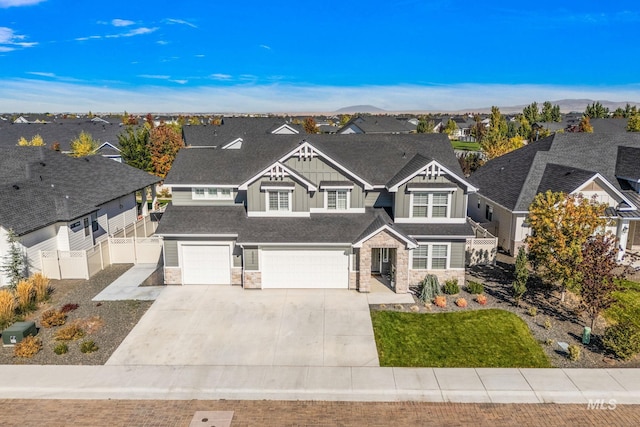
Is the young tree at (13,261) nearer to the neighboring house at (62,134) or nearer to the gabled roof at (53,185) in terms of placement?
the gabled roof at (53,185)

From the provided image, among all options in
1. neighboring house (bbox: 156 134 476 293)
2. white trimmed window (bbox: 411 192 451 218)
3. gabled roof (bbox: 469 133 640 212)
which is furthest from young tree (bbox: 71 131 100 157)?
gabled roof (bbox: 469 133 640 212)

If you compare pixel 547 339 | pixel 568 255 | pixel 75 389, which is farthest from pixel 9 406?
pixel 568 255

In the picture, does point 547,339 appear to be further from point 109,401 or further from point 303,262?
point 109,401

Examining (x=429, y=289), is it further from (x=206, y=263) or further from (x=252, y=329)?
(x=206, y=263)

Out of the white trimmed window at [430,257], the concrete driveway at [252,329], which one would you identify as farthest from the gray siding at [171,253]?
the white trimmed window at [430,257]

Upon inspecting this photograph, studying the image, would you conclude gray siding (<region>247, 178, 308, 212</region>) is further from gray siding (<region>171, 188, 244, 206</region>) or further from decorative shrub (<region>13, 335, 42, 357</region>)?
decorative shrub (<region>13, 335, 42, 357</region>)

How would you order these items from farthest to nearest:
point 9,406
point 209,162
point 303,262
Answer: point 209,162
point 303,262
point 9,406
